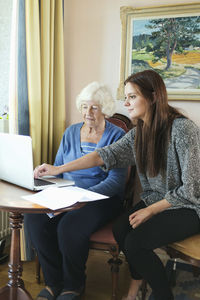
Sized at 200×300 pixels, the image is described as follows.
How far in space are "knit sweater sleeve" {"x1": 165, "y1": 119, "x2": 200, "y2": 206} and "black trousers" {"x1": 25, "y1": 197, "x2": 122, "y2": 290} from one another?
43cm

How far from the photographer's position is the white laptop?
1.37 m

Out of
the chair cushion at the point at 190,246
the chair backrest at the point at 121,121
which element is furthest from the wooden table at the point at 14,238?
the chair backrest at the point at 121,121

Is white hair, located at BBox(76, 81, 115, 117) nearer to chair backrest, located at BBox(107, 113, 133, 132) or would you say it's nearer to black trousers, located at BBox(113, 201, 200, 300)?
chair backrest, located at BBox(107, 113, 133, 132)

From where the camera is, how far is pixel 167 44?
216cm

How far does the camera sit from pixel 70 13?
2479 millimetres

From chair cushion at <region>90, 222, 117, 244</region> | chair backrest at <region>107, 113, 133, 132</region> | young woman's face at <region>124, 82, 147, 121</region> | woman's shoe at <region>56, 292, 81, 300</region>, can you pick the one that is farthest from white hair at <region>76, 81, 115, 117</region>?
woman's shoe at <region>56, 292, 81, 300</region>

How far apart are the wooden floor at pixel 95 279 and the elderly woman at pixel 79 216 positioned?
228 mm

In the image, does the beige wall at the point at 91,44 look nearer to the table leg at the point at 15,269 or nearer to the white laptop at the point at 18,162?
the white laptop at the point at 18,162

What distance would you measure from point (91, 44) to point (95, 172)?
1.13 meters

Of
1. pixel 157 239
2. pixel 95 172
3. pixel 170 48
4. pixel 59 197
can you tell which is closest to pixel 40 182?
pixel 59 197

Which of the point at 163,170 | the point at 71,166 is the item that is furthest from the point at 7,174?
the point at 163,170

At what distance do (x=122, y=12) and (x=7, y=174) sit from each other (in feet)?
4.87

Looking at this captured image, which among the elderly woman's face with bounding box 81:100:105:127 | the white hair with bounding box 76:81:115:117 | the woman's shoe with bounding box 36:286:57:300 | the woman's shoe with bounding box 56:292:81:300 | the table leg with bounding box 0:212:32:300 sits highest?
A: the white hair with bounding box 76:81:115:117

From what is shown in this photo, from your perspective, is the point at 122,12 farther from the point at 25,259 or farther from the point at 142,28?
the point at 25,259
